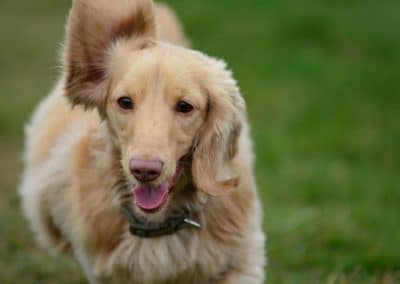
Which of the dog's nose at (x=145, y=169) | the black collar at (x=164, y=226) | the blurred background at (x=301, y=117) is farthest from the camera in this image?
the blurred background at (x=301, y=117)

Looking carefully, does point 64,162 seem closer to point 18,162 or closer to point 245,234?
point 245,234

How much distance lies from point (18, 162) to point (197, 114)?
183 inches

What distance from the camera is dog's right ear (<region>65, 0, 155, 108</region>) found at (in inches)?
205

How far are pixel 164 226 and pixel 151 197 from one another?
445 mm

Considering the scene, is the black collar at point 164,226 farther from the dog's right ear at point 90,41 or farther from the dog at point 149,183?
the dog's right ear at point 90,41

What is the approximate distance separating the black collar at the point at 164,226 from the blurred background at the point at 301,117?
100cm

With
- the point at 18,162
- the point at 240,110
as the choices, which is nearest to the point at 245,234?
the point at 240,110

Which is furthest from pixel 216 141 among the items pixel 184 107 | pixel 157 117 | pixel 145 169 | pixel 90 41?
pixel 90 41

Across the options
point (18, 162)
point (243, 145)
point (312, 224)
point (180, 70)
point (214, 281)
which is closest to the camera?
point (180, 70)

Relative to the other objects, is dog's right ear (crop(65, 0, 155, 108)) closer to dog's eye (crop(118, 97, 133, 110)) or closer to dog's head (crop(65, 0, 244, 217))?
dog's head (crop(65, 0, 244, 217))

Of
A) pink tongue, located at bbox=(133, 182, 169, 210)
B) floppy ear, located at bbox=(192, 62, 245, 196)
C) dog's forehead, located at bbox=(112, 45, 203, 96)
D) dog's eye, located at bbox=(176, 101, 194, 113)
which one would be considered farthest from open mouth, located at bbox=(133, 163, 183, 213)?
dog's forehead, located at bbox=(112, 45, 203, 96)

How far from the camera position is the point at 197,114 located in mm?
4848

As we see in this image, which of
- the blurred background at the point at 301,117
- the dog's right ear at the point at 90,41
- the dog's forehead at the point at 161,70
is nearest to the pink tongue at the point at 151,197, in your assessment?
the dog's forehead at the point at 161,70

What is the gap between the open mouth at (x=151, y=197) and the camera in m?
4.75
